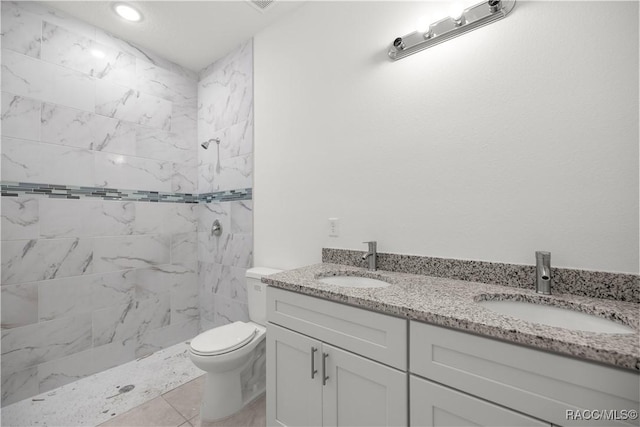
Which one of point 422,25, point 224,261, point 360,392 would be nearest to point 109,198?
point 224,261

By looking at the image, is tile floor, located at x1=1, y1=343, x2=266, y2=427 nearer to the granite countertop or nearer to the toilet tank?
the toilet tank

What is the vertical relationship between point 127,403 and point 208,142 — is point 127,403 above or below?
below

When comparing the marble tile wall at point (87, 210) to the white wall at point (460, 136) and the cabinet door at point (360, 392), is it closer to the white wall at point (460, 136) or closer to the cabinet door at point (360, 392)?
the white wall at point (460, 136)

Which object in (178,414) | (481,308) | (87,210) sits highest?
(87,210)

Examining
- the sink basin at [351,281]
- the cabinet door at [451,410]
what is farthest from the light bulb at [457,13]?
the cabinet door at [451,410]

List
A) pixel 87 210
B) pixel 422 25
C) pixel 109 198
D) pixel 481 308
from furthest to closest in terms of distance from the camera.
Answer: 1. pixel 109 198
2. pixel 87 210
3. pixel 422 25
4. pixel 481 308

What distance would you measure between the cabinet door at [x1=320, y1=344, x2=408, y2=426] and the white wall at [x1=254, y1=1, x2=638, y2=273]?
0.66 metres

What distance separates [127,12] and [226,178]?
132cm

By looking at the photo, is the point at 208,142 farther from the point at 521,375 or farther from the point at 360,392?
the point at 521,375

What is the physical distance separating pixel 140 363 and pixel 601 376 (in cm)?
270

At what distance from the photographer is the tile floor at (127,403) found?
1.55 m

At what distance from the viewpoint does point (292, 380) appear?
123cm

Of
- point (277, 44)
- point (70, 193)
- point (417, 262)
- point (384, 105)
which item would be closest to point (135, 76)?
point (70, 193)

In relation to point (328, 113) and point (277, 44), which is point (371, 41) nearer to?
point (328, 113)
